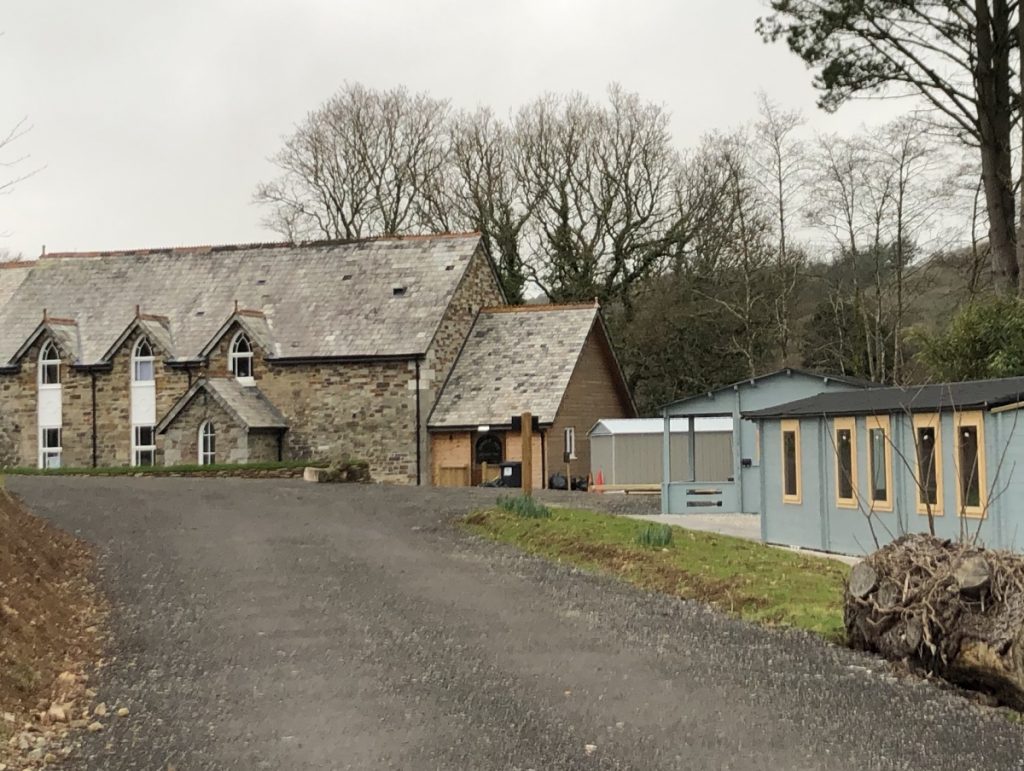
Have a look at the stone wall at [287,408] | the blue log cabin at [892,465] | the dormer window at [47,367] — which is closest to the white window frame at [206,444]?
the stone wall at [287,408]

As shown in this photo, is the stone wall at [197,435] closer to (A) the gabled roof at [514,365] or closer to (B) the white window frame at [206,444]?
(B) the white window frame at [206,444]

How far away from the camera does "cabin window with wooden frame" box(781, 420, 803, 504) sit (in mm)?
20219

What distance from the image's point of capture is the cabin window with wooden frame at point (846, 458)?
60.9 feet

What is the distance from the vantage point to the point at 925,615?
1020 centimetres

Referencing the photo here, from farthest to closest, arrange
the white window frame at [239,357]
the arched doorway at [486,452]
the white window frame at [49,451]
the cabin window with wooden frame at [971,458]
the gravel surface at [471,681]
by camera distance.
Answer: the white window frame at [49,451], the white window frame at [239,357], the arched doorway at [486,452], the cabin window with wooden frame at [971,458], the gravel surface at [471,681]

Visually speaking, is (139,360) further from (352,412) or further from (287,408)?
(352,412)

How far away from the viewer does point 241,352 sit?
137ft

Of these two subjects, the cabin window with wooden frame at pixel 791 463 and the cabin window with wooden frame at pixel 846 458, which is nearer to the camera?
the cabin window with wooden frame at pixel 846 458

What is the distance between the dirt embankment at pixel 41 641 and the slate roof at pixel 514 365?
22628 millimetres

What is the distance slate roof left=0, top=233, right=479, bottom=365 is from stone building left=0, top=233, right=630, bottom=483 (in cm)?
6

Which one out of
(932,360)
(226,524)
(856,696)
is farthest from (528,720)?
(932,360)

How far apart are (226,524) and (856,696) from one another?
1399 centimetres

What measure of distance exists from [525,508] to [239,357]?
22.0 meters

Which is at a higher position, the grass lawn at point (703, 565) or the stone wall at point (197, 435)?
A: the stone wall at point (197, 435)
